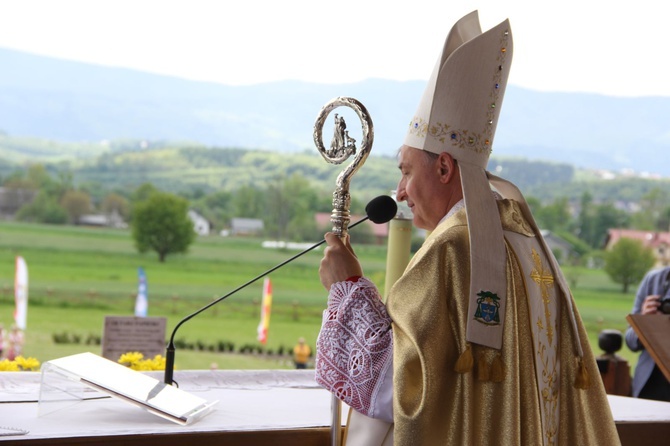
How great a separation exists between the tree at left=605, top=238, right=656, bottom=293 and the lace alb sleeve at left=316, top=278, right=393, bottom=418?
36.5ft

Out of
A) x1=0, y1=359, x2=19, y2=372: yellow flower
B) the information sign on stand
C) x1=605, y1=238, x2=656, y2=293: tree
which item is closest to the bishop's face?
the information sign on stand

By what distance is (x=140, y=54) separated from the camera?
717 inches

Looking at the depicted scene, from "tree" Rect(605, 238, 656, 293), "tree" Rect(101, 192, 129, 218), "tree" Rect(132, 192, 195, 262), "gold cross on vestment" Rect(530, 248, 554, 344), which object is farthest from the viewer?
"tree" Rect(101, 192, 129, 218)

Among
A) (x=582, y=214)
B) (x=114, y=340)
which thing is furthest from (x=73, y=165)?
(x=114, y=340)

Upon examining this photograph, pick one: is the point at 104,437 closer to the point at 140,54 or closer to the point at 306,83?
the point at 306,83

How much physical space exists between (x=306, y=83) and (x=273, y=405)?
15.2m

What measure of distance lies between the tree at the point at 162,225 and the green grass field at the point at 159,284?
9.2 inches

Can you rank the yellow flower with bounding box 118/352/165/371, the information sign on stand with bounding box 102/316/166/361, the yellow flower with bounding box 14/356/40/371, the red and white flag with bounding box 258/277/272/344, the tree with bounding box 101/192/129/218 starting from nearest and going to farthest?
the yellow flower with bounding box 118/352/165/371 < the yellow flower with bounding box 14/356/40/371 < the information sign on stand with bounding box 102/316/166/361 < the red and white flag with bounding box 258/277/272/344 < the tree with bounding box 101/192/129/218

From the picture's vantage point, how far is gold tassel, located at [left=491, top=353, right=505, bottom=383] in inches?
61.4

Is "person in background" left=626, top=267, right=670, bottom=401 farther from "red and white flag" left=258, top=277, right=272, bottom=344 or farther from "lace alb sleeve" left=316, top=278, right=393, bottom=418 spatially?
"red and white flag" left=258, top=277, right=272, bottom=344

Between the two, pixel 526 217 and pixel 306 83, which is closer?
pixel 526 217

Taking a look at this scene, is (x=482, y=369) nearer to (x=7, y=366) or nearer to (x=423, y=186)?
(x=423, y=186)

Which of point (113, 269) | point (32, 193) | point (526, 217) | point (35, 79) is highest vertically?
point (35, 79)

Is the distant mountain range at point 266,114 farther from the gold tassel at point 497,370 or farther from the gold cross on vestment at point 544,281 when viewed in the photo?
the gold tassel at point 497,370
